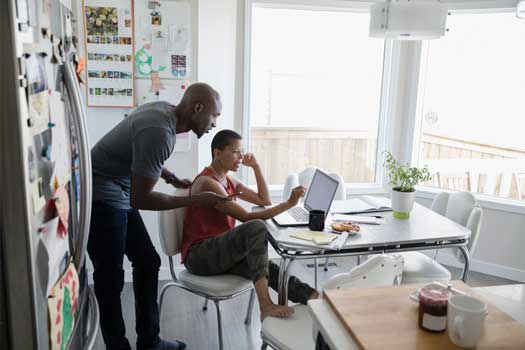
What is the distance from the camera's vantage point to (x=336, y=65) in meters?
3.91

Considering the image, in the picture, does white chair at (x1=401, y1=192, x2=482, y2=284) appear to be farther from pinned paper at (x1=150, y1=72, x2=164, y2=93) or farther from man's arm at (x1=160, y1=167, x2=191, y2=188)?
pinned paper at (x1=150, y1=72, x2=164, y2=93)

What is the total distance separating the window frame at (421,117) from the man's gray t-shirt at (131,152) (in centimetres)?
246

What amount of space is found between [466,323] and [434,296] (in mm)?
115

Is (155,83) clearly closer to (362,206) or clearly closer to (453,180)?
(362,206)

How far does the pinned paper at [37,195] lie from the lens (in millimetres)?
954

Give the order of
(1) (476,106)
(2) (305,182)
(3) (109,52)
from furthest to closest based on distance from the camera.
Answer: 1. (1) (476,106)
2. (2) (305,182)
3. (3) (109,52)

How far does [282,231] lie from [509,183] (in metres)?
2.38

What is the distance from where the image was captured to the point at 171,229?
7.97ft

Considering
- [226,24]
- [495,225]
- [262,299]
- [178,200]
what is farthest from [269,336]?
[495,225]

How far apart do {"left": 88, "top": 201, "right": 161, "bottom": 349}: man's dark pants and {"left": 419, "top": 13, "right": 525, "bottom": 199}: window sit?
264cm

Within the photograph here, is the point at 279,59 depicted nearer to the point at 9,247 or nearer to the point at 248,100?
the point at 248,100

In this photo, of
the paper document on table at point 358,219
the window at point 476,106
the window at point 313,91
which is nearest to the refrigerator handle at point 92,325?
the paper document on table at point 358,219

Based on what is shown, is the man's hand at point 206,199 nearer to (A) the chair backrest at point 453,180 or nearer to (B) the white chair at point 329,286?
(B) the white chair at point 329,286

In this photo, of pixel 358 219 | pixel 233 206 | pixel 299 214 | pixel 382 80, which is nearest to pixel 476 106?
pixel 382 80
